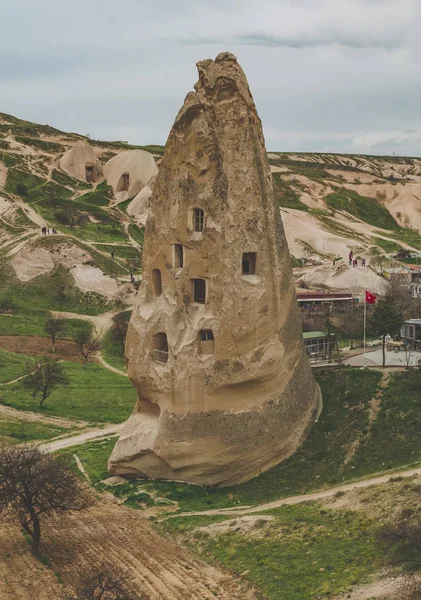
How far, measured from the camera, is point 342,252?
118125 millimetres

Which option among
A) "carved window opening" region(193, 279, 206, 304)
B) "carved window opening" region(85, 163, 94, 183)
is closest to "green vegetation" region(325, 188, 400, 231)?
"carved window opening" region(85, 163, 94, 183)

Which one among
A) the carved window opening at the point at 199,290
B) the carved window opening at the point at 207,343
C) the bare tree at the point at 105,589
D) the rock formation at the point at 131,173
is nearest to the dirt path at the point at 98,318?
the carved window opening at the point at 199,290

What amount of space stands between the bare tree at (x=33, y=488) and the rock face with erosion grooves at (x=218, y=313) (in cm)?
750

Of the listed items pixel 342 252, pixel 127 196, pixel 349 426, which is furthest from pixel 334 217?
pixel 349 426

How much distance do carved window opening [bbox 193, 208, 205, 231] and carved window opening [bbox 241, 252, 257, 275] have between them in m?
2.59

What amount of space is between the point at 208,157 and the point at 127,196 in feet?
288

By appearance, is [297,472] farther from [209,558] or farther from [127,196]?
[127,196]

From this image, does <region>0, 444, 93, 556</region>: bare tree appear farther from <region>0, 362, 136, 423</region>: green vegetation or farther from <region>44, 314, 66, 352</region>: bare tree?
<region>44, 314, 66, 352</region>: bare tree

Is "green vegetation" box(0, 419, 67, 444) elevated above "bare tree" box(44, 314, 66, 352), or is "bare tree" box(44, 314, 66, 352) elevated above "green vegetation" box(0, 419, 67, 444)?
"bare tree" box(44, 314, 66, 352)

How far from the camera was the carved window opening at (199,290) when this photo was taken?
1500 inches

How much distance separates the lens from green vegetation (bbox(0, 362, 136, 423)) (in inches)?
2044

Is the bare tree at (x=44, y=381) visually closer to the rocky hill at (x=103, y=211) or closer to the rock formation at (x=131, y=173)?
the rocky hill at (x=103, y=211)

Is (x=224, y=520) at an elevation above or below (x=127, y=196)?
below

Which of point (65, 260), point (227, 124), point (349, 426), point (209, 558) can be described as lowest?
point (209, 558)
